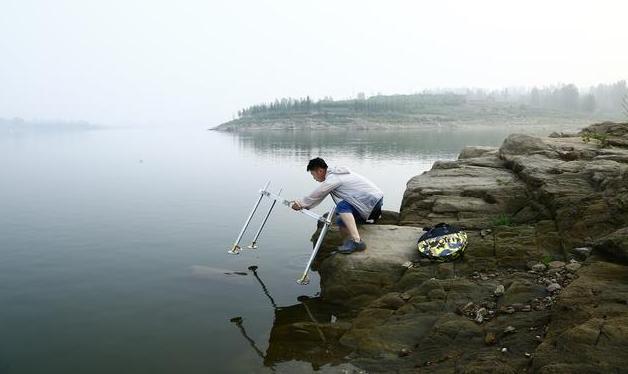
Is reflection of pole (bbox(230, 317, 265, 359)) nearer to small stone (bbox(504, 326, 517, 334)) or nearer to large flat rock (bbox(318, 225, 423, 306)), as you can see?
large flat rock (bbox(318, 225, 423, 306))

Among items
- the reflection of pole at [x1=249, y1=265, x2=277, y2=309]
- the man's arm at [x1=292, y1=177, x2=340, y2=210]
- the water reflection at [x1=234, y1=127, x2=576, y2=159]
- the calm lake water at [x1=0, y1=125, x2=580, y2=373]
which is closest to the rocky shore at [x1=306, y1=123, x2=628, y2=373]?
the calm lake water at [x1=0, y1=125, x2=580, y2=373]

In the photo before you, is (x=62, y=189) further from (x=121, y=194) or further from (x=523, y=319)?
(x=523, y=319)

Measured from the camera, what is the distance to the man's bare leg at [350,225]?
12742 mm

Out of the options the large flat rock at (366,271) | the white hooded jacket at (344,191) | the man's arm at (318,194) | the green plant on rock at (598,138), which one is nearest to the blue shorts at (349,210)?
the white hooded jacket at (344,191)

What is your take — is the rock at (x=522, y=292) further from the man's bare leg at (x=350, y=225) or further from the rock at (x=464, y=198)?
the man's bare leg at (x=350, y=225)

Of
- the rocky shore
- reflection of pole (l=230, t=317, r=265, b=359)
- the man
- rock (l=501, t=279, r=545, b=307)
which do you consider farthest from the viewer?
the man

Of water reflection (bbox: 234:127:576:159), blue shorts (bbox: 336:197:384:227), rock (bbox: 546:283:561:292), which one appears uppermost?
blue shorts (bbox: 336:197:384:227)

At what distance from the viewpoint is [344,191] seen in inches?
531

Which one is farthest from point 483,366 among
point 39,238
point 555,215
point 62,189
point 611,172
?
point 62,189

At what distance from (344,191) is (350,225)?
3.58 ft

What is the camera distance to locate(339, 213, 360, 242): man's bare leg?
1274cm

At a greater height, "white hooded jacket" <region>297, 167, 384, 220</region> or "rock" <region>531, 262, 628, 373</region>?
"white hooded jacket" <region>297, 167, 384, 220</region>

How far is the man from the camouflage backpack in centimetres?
168

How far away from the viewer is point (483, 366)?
704cm
